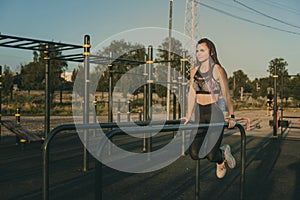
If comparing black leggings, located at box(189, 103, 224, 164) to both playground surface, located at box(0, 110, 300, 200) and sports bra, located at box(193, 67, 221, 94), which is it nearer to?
sports bra, located at box(193, 67, 221, 94)

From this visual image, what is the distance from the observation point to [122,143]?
29.7 feet

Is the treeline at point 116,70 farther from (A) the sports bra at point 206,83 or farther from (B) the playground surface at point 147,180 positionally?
(A) the sports bra at point 206,83

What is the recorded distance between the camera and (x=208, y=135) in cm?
330

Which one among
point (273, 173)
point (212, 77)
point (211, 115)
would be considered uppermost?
point (212, 77)

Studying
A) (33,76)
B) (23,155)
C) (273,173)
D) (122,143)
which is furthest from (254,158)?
(33,76)

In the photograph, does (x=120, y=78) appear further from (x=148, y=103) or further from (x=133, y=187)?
(x=133, y=187)

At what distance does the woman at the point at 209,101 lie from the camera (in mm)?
3312

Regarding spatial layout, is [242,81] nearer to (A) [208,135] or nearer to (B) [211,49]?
(B) [211,49]

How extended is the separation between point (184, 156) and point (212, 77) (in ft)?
13.7

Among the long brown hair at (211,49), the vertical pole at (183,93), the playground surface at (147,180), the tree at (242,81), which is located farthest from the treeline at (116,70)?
the tree at (242,81)

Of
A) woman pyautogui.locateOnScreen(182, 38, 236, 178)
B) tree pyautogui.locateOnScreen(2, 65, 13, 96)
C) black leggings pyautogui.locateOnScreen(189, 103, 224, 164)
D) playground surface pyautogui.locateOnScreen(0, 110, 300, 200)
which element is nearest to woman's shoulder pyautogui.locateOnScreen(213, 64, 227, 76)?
woman pyautogui.locateOnScreen(182, 38, 236, 178)

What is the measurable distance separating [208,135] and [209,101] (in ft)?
1.14

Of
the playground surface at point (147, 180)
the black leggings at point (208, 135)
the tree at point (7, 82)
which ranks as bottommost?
the playground surface at point (147, 180)

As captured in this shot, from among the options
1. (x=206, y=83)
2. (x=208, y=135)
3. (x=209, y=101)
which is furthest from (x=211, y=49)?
(x=208, y=135)
